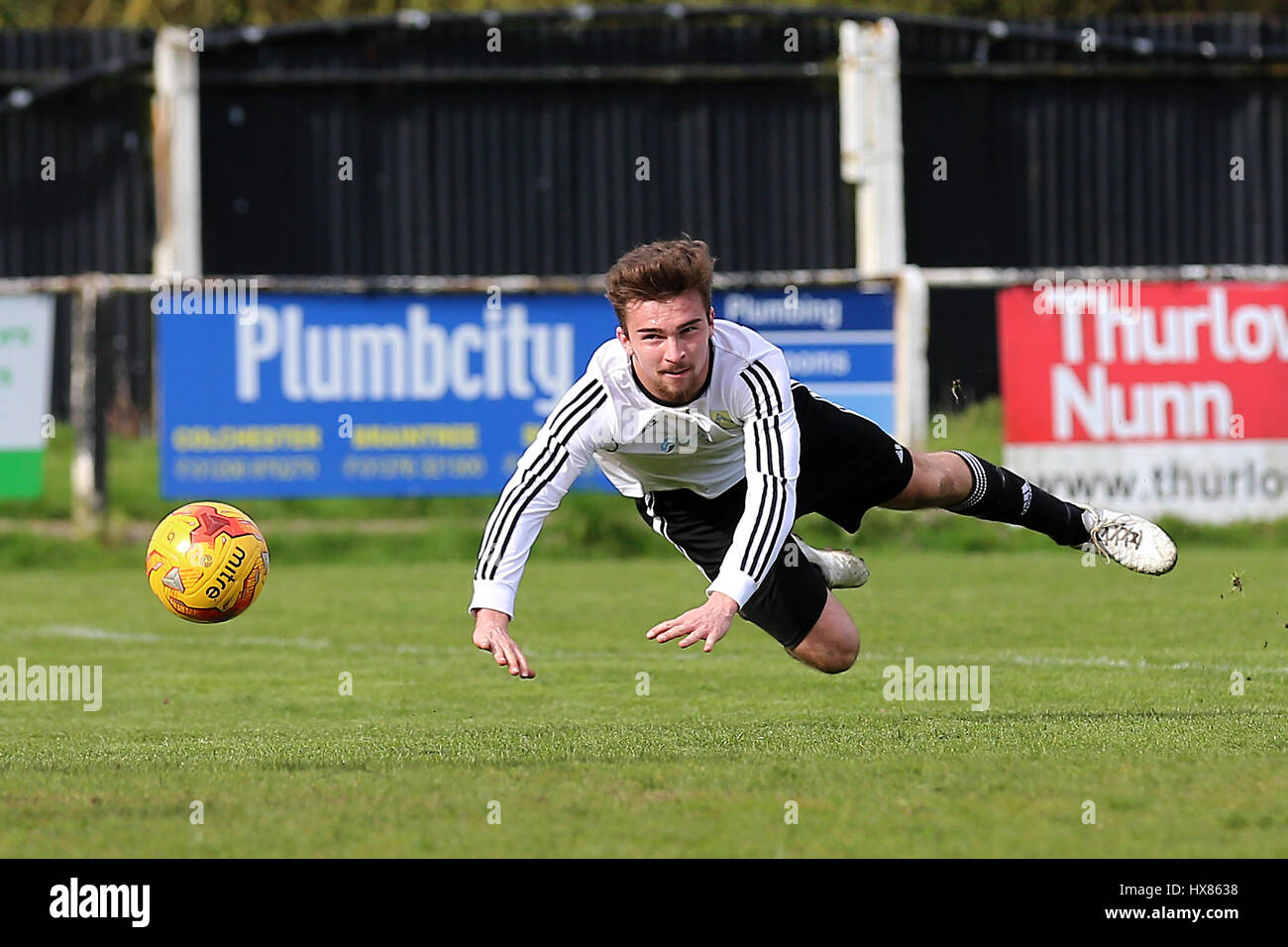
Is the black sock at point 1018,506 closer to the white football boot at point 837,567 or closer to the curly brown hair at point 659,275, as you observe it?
the white football boot at point 837,567

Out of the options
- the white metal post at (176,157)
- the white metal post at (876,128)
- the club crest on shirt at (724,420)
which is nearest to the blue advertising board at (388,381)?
the white metal post at (176,157)

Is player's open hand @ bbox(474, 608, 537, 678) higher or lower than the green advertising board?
lower

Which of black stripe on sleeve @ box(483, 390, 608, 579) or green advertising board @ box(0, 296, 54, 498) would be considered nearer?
black stripe on sleeve @ box(483, 390, 608, 579)

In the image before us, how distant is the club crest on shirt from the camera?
6723 mm

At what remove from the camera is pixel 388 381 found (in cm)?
1488

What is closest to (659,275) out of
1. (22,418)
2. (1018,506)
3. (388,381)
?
(1018,506)

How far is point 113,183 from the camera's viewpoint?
816 inches

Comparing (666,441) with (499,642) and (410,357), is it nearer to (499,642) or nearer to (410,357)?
(499,642)

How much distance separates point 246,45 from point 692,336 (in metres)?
15.2

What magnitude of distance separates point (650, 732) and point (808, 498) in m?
1.36

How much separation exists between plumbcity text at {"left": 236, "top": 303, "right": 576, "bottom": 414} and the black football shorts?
7359mm

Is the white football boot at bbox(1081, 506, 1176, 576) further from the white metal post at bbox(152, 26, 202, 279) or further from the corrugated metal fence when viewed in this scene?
the white metal post at bbox(152, 26, 202, 279)

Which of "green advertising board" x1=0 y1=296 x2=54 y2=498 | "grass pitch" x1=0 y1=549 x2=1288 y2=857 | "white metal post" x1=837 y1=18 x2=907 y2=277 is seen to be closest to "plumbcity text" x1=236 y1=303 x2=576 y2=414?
"green advertising board" x1=0 y1=296 x2=54 y2=498

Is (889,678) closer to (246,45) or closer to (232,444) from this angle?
(232,444)
